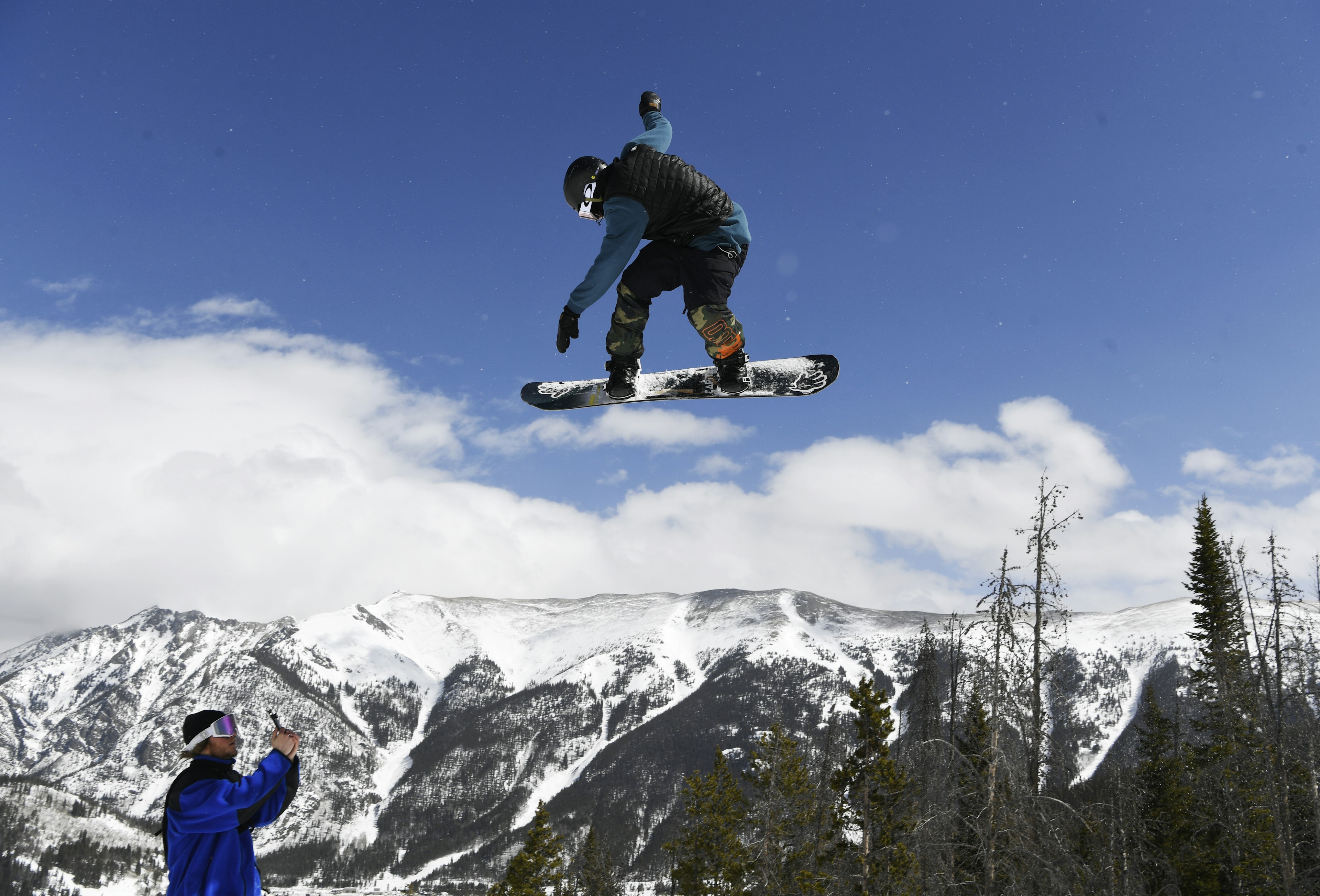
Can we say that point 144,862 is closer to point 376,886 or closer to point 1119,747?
point 376,886

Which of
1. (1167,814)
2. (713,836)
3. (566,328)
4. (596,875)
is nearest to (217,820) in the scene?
(566,328)

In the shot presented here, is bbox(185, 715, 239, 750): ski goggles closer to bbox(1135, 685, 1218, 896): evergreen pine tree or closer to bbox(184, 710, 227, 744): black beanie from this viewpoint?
bbox(184, 710, 227, 744): black beanie

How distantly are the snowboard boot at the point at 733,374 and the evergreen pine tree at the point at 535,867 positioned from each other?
85.7 ft

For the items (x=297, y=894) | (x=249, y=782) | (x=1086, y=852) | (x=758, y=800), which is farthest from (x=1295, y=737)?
(x=297, y=894)

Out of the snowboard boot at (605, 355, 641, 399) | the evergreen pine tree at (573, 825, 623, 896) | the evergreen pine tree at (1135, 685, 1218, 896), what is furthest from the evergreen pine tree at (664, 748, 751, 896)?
the snowboard boot at (605, 355, 641, 399)

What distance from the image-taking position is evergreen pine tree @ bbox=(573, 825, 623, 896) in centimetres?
4456

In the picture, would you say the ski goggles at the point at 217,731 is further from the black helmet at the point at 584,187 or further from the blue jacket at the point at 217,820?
the black helmet at the point at 584,187

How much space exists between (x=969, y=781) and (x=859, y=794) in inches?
597

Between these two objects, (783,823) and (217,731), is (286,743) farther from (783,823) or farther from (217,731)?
(783,823)

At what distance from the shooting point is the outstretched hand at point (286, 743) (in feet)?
12.2

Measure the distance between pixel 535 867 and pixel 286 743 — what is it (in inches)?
1167

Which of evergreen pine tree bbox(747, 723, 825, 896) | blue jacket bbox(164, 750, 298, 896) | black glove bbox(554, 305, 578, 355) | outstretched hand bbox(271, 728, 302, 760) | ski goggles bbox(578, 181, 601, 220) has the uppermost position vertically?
ski goggles bbox(578, 181, 601, 220)

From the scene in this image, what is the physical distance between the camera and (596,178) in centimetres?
517

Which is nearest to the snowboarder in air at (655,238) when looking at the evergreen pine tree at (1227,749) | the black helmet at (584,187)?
the black helmet at (584,187)
